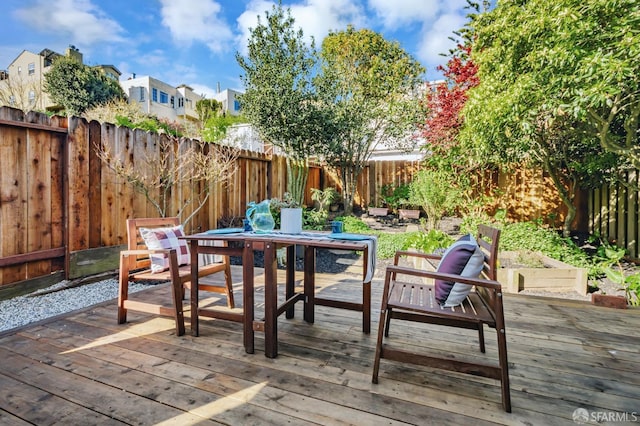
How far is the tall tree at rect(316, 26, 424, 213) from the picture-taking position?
7.55 metres

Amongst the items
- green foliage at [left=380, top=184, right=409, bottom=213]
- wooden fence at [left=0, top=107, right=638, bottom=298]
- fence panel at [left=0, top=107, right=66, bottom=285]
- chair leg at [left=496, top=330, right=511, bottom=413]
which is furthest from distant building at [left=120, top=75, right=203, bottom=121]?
chair leg at [left=496, top=330, right=511, bottom=413]

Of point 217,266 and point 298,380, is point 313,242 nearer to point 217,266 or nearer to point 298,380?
point 298,380

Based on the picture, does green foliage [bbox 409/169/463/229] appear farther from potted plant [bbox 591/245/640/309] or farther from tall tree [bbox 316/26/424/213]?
potted plant [bbox 591/245/640/309]

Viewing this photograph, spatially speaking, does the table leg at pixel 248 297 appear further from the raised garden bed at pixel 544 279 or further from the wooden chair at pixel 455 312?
the raised garden bed at pixel 544 279

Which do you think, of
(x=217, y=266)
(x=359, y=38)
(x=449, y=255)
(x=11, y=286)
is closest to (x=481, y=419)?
(x=449, y=255)

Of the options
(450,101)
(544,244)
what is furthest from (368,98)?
(544,244)

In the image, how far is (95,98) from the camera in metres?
15.2

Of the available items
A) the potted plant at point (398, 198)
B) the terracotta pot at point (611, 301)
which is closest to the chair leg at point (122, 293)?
the terracotta pot at point (611, 301)

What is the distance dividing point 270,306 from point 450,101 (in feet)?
19.6

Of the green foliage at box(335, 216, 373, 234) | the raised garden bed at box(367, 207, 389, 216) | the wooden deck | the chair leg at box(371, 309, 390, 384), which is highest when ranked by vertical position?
the raised garden bed at box(367, 207, 389, 216)

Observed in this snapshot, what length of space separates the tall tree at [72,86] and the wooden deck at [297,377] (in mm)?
16014

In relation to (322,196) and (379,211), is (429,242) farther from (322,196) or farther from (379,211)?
(322,196)

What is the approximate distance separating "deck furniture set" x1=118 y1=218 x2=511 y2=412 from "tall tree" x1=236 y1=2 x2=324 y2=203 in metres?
3.49

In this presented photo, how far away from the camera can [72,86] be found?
14.5 m
